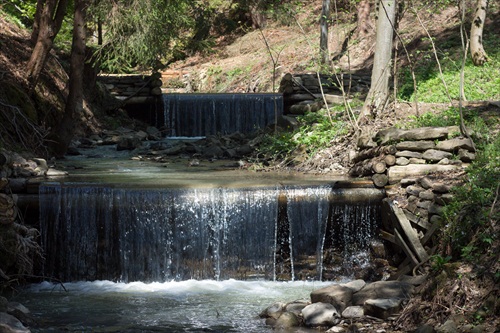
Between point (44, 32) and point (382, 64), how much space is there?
5.54m

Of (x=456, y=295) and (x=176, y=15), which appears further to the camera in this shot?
(x=176, y=15)

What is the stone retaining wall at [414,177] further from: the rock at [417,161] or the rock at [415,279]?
the rock at [415,279]

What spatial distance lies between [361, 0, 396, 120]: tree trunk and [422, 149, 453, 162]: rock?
2.46m

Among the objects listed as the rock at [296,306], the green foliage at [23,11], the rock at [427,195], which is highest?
the green foliage at [23,11]

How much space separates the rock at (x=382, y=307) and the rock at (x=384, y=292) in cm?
13

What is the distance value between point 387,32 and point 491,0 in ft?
32.3

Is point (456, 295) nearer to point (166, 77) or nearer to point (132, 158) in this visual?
point (132, 158)

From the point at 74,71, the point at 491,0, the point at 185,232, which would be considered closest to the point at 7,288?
the point at 185,232

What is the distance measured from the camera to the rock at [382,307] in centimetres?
668

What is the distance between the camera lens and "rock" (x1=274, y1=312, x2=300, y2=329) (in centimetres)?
679

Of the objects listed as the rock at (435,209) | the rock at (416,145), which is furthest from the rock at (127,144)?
the rock at (435,209)

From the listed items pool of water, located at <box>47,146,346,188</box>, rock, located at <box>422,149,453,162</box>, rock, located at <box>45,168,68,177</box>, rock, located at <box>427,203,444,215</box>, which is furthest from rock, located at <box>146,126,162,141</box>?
rock, located at <box>427,203,444,215</box>

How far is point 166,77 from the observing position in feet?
83.6

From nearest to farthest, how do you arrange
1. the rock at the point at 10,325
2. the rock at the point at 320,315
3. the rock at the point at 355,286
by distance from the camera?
the rock at the point at 10,325, the rock at the point at 320,315, the rock at the point at 355,286
